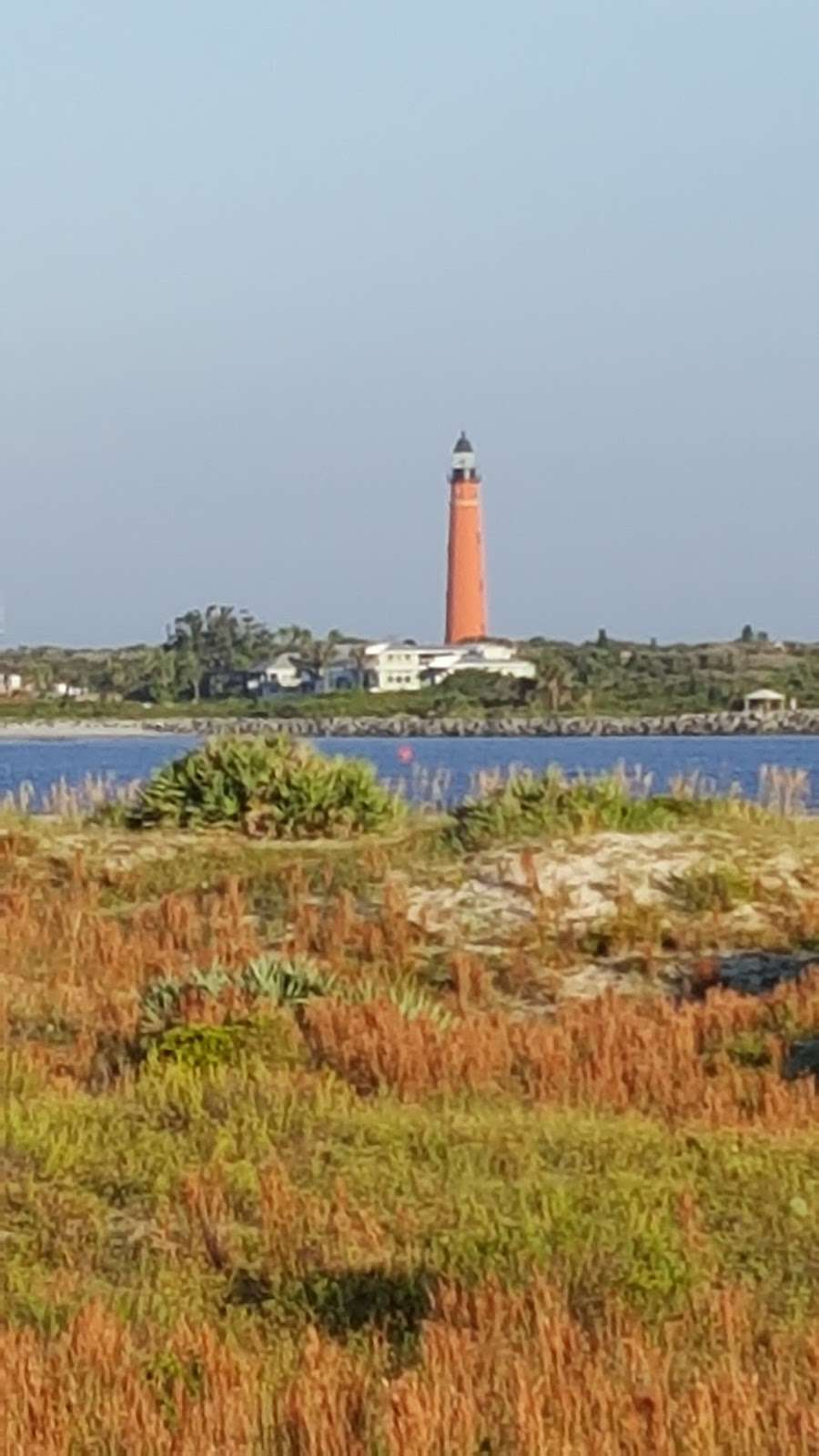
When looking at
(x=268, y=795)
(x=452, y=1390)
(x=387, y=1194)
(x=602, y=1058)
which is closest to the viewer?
(x=452, y=1390)

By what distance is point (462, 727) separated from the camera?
4385 inches

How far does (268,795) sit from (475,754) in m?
57.1

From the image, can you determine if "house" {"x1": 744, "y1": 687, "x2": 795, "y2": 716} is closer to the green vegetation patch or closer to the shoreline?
the shoreline

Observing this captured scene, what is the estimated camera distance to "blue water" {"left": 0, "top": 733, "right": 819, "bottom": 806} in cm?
5909

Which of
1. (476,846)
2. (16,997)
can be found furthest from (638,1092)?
(476,846)

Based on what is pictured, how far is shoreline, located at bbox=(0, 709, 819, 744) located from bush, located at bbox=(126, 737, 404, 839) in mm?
78284

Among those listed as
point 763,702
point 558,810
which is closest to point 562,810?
point 558,810

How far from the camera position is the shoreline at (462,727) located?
107 metres

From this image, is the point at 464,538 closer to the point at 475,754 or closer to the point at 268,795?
the point at 475,754

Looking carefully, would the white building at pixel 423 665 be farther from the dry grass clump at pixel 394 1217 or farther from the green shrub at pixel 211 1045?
the green shrub at pixel 211 1045

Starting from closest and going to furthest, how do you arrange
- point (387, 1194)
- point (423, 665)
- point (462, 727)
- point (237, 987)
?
point (387, 1194), point (237, 987), point (462, 727), point (423, 665)

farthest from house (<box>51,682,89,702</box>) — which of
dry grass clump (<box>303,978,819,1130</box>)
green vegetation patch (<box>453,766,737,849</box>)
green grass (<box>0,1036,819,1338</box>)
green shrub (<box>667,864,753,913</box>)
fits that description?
green grass (<box>0,1036,819,1338</box>)

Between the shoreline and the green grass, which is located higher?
the green grass

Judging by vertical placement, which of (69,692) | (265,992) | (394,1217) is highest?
(265,992)
